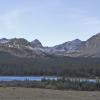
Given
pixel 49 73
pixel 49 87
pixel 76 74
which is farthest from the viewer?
pixel 49 73

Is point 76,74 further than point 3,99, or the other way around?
point 76,74

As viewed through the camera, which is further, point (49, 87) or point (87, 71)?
point (87, 71)

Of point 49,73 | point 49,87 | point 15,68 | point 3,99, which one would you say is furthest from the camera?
point 15,68

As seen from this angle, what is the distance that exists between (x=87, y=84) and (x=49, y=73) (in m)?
82.0

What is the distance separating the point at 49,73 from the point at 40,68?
1042 centimetres

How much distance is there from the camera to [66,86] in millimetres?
58594

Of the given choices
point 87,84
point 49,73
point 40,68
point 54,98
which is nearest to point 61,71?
point 49,73

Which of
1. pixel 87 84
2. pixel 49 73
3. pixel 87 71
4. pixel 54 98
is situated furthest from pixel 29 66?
pixel 54 98

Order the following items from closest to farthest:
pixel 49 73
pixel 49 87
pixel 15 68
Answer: pixel 49 87 → pixel 49 73 → pixel 15 68

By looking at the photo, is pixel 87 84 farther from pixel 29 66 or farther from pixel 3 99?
pixel 29 66

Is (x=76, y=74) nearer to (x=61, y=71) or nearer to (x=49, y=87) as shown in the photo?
(x=61, y=71)

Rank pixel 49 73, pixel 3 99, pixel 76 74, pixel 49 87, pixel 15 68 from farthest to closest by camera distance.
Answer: pixel 15 68
pixel 49 73
pixel 76 74
pixel 49 87
pixel 3 99

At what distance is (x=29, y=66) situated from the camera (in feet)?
512

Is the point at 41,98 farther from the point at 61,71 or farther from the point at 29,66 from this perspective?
the point at 29,66
